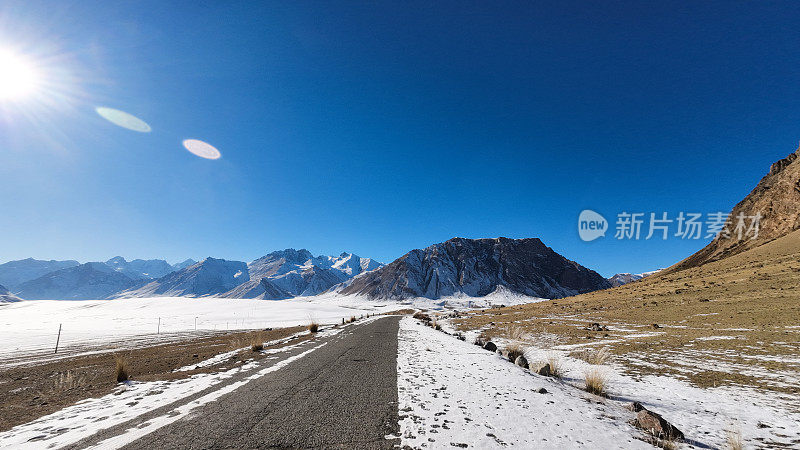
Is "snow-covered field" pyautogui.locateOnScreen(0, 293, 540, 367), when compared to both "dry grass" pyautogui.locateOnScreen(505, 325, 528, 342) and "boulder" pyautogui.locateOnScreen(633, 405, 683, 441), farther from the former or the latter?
"dry grass" pyautogui.locateOnScreen(505, 325, 528, 342)

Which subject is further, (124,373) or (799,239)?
(799,239)

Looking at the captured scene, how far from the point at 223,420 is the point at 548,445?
507 cm

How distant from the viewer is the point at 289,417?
4.98 m

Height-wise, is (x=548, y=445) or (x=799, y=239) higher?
(x=799, y=239)

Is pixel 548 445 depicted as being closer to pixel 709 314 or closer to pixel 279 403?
pixel 279 403

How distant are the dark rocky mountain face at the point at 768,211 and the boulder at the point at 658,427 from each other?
93552mm

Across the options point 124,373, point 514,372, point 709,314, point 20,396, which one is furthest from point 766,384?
point 709,314

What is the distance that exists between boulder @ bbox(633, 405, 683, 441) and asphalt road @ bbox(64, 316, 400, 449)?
4.09 meters

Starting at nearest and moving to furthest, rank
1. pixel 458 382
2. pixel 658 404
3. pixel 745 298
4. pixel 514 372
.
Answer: pixel 658 404 < pixel 458 382 < pixel 514 372 < pixel 745 298

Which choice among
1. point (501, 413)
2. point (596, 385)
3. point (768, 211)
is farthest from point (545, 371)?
point (768, 211)

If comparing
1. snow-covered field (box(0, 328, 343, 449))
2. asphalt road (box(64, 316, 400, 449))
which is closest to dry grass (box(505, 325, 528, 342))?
asphalt road (box(64, 316, 400, 449))

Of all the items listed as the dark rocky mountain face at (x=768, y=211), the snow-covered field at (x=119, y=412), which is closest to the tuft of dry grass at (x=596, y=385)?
the snow-covered field at (x=119, y=412)

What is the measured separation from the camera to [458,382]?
7.34 meters

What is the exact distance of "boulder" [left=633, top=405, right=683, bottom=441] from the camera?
4.52 meters
